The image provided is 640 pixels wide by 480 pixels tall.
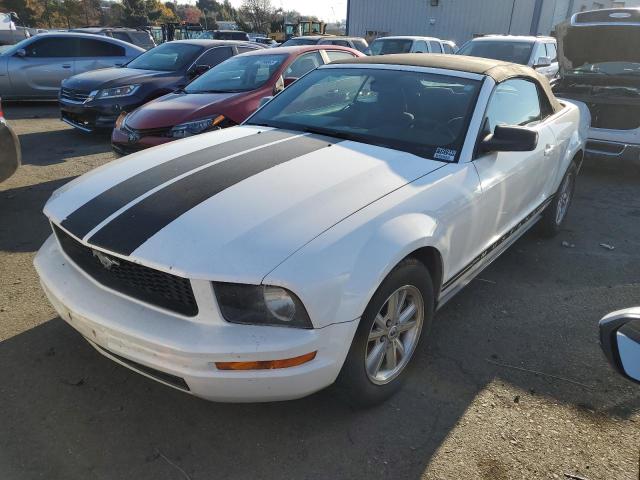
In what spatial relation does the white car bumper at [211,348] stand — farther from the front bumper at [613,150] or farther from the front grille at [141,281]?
the front bumper at [613,150]

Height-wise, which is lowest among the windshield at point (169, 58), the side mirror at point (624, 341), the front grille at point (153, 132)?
the front grille at point (153, 132)

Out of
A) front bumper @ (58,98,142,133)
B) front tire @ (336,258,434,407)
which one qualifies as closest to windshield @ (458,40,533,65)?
front bumper @ (58,98,142,133)

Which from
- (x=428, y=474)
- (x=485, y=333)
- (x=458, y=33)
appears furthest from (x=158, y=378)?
(x=458, y=33)

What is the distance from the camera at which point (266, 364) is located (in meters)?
1.94

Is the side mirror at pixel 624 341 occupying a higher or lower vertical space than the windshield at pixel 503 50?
lower

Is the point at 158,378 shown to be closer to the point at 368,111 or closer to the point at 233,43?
the point at 368,111

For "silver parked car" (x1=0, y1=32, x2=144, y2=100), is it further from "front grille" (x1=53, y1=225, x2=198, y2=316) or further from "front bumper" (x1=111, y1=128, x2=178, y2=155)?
"front grille" (x1=53, y1=225, x2=198, y2=316)

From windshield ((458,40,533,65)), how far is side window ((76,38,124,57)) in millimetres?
7393

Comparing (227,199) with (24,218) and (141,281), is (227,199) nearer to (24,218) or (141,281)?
(141,281)

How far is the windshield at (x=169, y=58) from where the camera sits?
28.0 ft

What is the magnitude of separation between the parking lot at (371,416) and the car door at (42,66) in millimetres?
8489

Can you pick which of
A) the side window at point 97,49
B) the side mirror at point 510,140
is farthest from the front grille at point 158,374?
the side window at point 97,49

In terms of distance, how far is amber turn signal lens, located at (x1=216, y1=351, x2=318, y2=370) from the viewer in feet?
6.32

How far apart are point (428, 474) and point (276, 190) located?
147 centimetres
